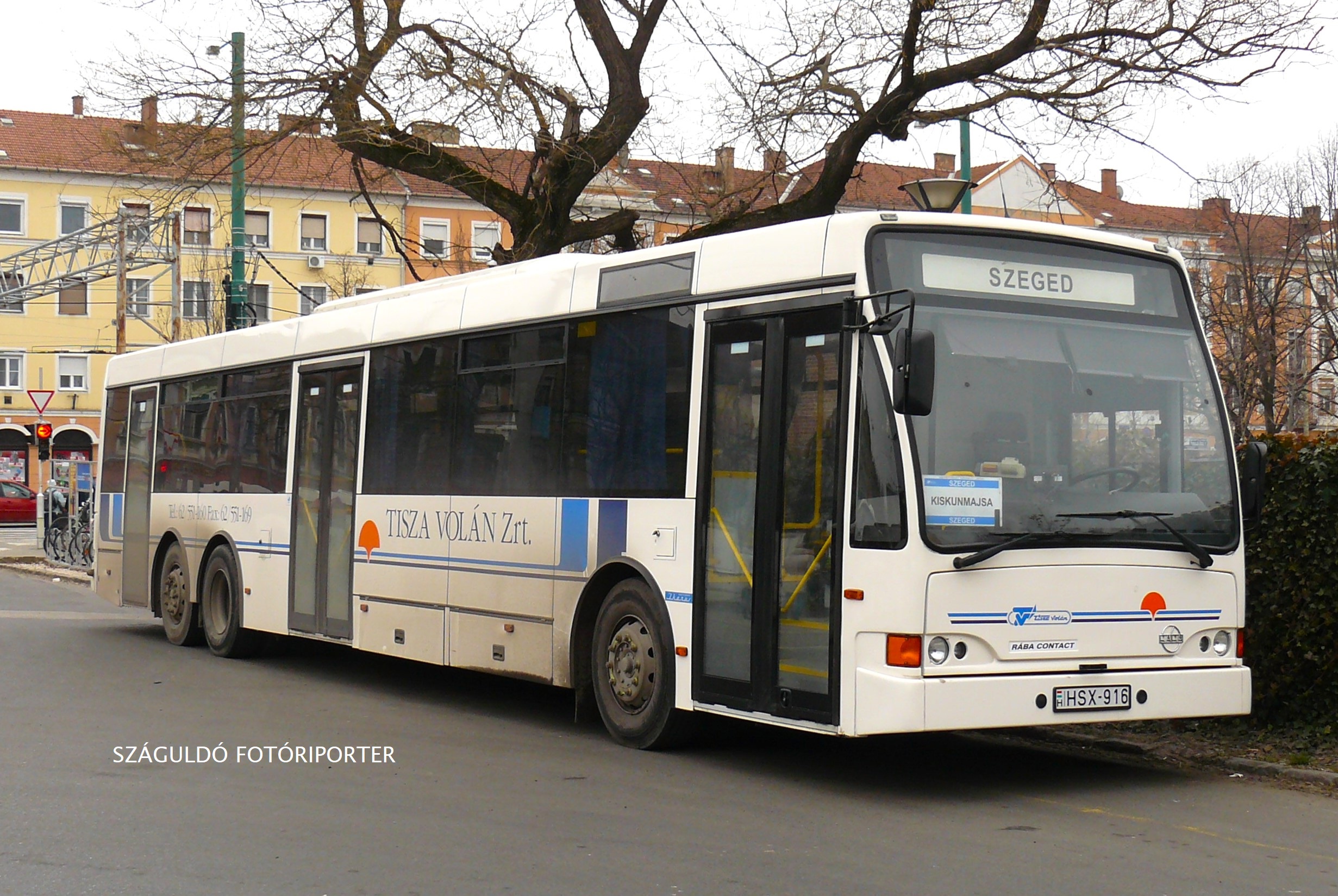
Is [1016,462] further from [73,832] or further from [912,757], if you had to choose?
[73,832]

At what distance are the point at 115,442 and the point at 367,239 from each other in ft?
191

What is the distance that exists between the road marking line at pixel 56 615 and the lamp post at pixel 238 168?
4.88 meters

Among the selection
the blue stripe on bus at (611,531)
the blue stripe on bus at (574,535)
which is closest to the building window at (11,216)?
the blue stripe on bus at (574,535)

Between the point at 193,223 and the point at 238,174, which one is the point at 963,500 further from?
the point at 193,223

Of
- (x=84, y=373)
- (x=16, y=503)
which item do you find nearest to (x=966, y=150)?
(x=16, y=503)

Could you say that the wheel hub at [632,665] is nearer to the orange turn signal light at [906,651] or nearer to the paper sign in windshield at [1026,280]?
the orange turn signal light at [906,651]

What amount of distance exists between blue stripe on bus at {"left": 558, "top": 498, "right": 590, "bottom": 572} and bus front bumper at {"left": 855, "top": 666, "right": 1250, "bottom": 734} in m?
2.75

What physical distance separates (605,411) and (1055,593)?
3.29m

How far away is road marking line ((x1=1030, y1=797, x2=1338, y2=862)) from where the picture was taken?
7.21m

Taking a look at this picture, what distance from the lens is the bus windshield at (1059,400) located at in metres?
8.37

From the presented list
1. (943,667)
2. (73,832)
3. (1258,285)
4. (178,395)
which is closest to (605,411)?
(943,667)

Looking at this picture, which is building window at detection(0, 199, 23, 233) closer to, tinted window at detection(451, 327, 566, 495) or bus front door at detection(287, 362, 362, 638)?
bus front door at detection(287, 362, 362, 638)

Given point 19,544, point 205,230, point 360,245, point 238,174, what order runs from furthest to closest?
point 360,245 < point 19,544 < point 205,230 < point 238,174

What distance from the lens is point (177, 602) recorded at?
1698cm
